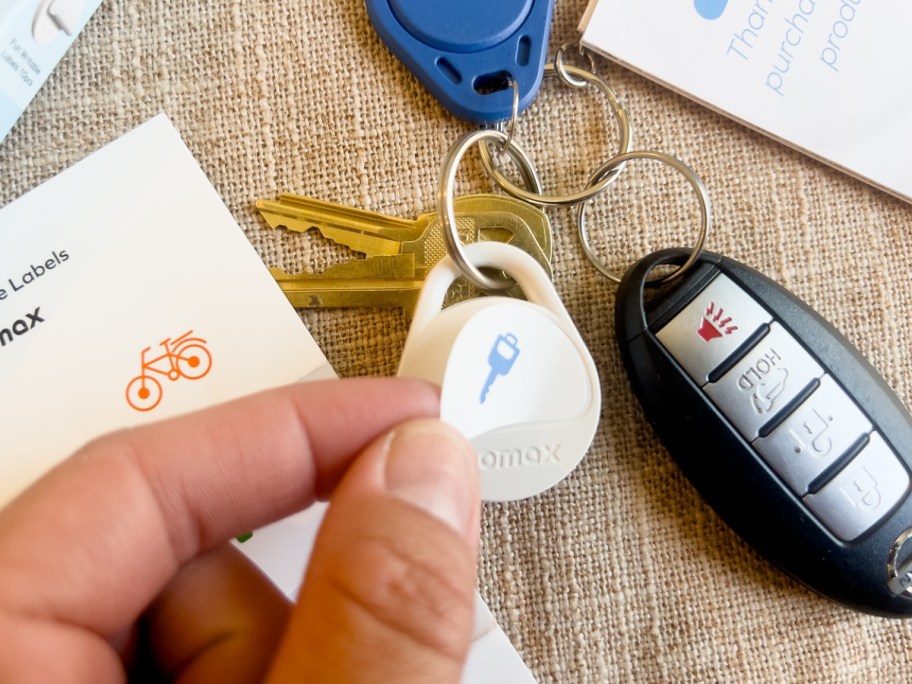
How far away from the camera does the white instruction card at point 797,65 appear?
45cm

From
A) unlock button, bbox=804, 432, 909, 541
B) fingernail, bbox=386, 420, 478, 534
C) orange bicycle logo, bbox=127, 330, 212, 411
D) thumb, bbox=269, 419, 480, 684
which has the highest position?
fingernail, bbox=386, 420, 478, 534

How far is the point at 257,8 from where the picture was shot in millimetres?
458

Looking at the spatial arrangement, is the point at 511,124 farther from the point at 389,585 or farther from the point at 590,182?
the point at 389,585

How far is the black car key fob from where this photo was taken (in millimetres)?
396

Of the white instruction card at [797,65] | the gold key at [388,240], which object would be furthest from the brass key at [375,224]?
the white instruction card at [797,65]

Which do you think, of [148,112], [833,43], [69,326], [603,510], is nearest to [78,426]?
[69,326]

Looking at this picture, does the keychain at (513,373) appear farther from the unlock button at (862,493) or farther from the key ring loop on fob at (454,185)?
the unlock button at (862,493)

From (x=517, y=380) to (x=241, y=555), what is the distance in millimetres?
176

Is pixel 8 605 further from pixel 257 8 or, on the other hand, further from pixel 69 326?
pixel 257 8

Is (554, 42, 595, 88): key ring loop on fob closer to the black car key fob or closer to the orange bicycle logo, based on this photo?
the black car key fob

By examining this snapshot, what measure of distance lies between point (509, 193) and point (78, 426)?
0.97 ft

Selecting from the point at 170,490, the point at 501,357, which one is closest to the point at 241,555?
the point at 170,490

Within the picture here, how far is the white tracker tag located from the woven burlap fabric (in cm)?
3

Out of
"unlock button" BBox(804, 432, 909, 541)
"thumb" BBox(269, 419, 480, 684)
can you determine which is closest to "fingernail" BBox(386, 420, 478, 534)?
"thumb" BBox(269, 419, 480, 684)
